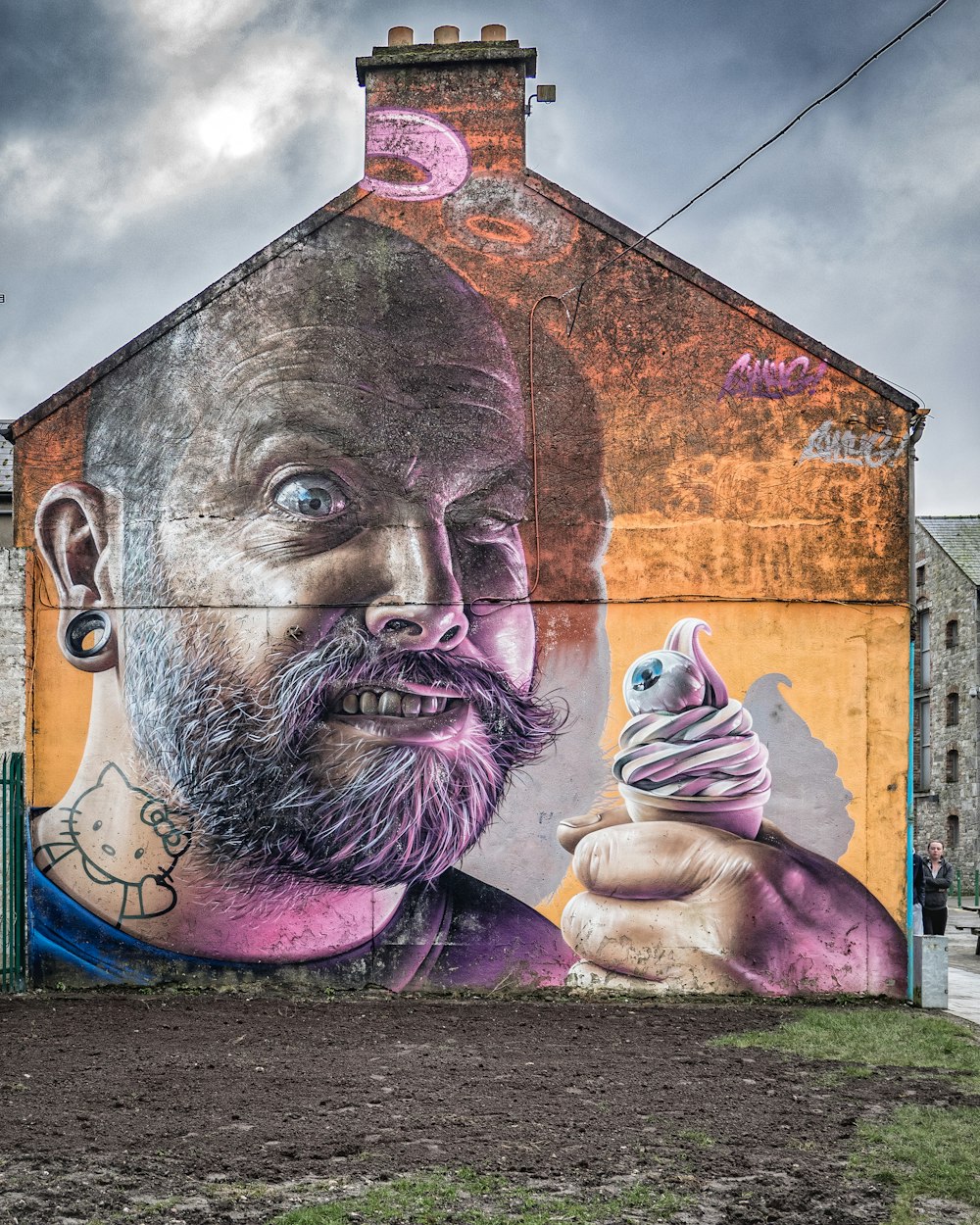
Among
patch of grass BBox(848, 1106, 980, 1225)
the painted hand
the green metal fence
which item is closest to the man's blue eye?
the green metal fence

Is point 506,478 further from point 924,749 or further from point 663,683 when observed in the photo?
point 924,749

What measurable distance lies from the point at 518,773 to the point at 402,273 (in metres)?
5.22

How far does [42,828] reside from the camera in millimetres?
12719

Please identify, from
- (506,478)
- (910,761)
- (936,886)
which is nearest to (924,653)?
(936,886)

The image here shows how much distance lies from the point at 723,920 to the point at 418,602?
427 cm

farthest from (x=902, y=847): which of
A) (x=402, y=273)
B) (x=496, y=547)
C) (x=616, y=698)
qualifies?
(x=402, y=273)

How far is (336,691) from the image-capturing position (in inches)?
495

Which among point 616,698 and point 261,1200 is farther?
point 616,698

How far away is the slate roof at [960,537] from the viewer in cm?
4022

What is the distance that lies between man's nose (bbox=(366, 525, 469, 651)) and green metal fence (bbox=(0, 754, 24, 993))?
12.6 feet

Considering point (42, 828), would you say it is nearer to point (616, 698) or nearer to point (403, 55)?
point (616, 698)

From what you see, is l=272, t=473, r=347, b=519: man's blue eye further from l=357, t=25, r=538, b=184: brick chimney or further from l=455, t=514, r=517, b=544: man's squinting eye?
l=357, t=25, r=538, b=184: brick chimney

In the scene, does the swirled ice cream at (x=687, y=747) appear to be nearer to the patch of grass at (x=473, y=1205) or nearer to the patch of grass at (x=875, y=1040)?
the patch of grass at (x=875, y=1040)

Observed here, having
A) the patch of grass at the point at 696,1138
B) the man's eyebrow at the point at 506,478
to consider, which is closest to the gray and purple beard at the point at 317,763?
the man's eyebrow at the point at 506,478
